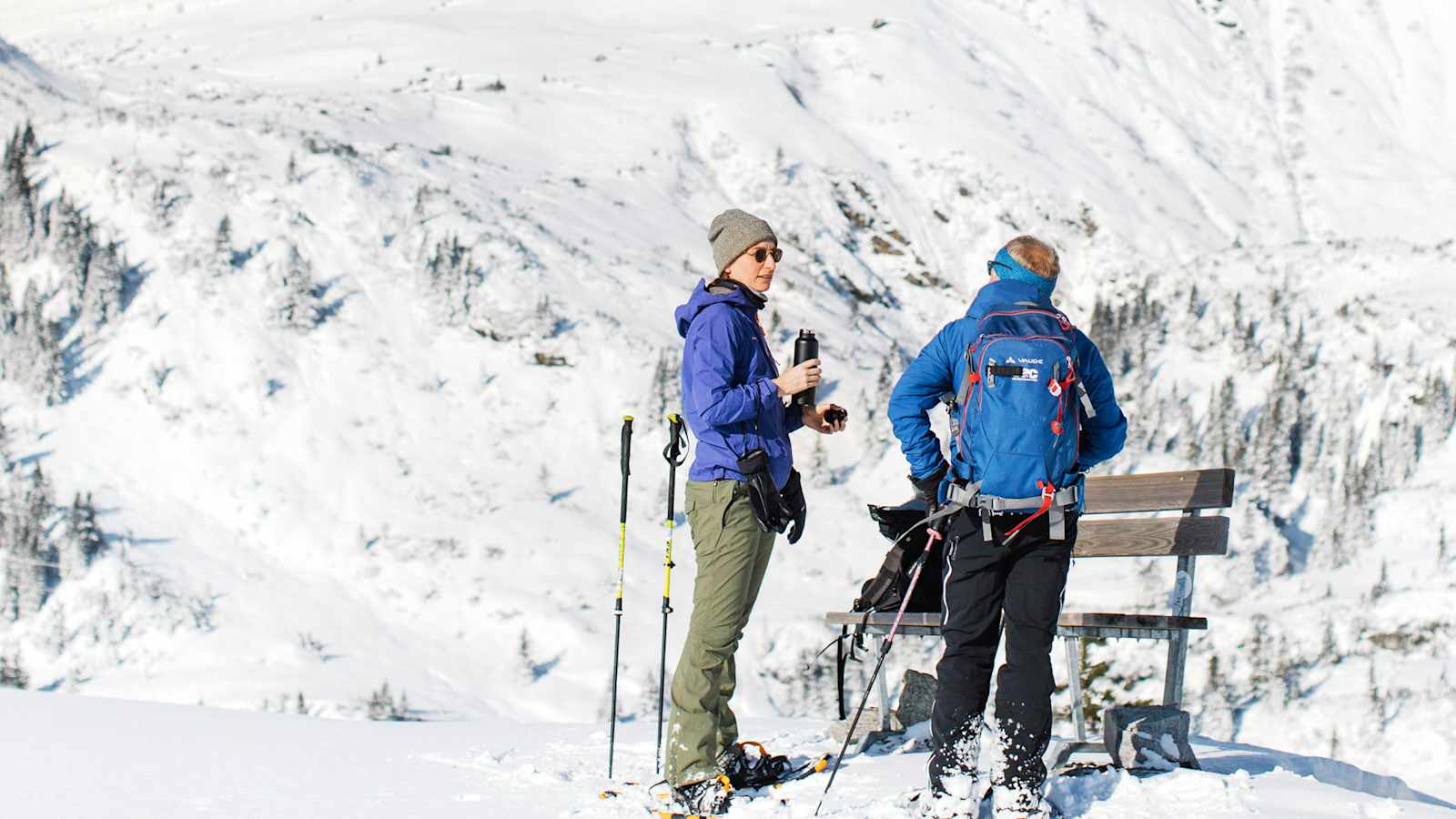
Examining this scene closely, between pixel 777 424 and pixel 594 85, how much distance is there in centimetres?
4073

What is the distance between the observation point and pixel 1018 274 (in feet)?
15.3

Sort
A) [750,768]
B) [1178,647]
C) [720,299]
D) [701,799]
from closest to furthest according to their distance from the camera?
1. [701,799]
2. [720,299]
3. [750,768]
4. [1178,647]

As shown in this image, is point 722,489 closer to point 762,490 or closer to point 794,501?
point 762,490

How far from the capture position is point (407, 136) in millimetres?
32781

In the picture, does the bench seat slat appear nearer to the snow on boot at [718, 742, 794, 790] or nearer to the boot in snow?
the snow on boot at [718, 742, 794, 790]

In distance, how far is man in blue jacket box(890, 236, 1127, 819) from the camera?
4.43 meters

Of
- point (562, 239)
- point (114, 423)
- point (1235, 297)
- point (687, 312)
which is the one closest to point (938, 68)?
point (1235, 297)

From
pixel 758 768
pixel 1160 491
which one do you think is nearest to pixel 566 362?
pixel 1160 491

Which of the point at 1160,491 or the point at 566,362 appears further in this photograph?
the point at 566,362

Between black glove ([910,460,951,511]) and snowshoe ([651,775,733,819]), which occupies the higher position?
black glove ([910,460,951,511])

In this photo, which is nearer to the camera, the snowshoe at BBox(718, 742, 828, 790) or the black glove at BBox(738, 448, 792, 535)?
the black glove at BBox(738, 448, 792, 535)

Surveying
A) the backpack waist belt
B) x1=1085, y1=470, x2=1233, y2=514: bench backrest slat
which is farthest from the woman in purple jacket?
x1=1085, y1=470, x2=1233, y2=514: bench backrest slat

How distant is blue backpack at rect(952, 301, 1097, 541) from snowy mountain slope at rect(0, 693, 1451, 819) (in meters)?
1.23

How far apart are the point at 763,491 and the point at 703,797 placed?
1.22 meters
